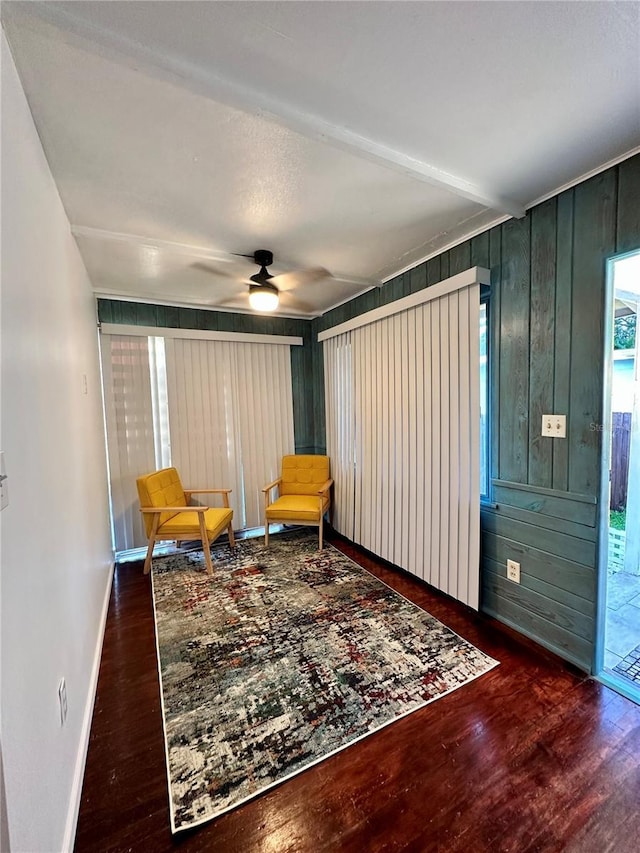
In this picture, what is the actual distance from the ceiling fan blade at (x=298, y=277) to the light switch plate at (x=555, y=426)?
1889mm

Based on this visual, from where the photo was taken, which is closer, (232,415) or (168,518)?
(168,518)

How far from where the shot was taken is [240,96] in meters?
1.20

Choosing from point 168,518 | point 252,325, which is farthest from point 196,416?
point 252,325

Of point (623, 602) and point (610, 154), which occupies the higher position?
point (610, 154)

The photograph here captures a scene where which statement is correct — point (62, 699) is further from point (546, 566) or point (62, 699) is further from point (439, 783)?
point (546, 566)

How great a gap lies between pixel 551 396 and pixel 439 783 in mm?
1767

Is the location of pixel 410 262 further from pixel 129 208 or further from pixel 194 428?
pixel 194 428

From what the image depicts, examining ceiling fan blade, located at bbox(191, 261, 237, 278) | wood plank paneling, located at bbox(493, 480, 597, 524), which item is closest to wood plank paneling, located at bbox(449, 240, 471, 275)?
wood plank paneling, located at bbox(493, 480, 597, 524)

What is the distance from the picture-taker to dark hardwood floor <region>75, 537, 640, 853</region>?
112 cm

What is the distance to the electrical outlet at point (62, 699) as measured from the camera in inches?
45.7

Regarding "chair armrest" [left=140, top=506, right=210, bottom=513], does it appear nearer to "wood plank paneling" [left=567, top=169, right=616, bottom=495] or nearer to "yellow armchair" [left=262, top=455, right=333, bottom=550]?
→ "yellow armchair" [left=262, top=455, right=333, bottom=550]

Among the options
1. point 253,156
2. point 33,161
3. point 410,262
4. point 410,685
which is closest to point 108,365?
point 33,161

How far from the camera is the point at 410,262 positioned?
8.70 feet

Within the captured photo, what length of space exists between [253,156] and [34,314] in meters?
1.08
